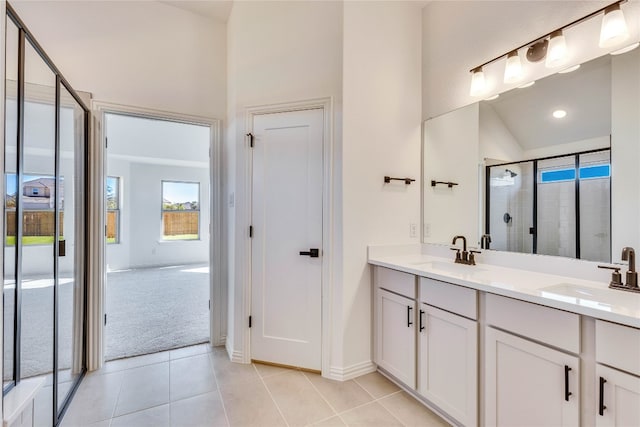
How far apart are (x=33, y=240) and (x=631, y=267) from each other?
2.90 meters

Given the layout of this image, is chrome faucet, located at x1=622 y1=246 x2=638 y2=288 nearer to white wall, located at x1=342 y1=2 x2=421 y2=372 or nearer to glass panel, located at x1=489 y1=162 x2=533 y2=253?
glass panel, located at x1=489 y1=162 x2=533 y2=253

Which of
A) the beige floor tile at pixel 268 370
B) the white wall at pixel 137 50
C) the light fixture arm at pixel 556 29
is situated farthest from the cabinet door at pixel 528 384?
the white wall at pixel 137 50

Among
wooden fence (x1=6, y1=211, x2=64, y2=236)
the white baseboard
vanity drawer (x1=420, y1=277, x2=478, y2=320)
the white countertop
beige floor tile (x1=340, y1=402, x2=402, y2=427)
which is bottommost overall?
beige floor tile (x1=340, y1=402, x2=402, y2=427)

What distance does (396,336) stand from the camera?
82.1 inches

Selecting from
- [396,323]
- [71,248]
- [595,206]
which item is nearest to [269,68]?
[71,248]

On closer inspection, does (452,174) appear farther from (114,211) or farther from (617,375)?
(114,211)

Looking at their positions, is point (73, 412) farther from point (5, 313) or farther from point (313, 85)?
point (313, 85)

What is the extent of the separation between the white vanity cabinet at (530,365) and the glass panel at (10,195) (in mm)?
2200

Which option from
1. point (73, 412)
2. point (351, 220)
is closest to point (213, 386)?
point (73, 412)

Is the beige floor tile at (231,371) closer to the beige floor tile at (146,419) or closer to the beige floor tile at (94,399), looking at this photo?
the beige floor tile at (146,419)

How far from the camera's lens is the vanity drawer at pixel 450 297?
5.21ft

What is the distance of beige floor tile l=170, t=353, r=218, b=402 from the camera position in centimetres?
207

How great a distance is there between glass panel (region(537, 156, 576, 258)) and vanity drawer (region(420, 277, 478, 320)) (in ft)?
1.96

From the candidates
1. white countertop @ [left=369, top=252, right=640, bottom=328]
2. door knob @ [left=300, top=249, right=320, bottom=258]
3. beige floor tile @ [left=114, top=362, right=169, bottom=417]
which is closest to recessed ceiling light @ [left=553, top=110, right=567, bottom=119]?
white countertop @ [left=369, top=252, right=640, bottom=328]
